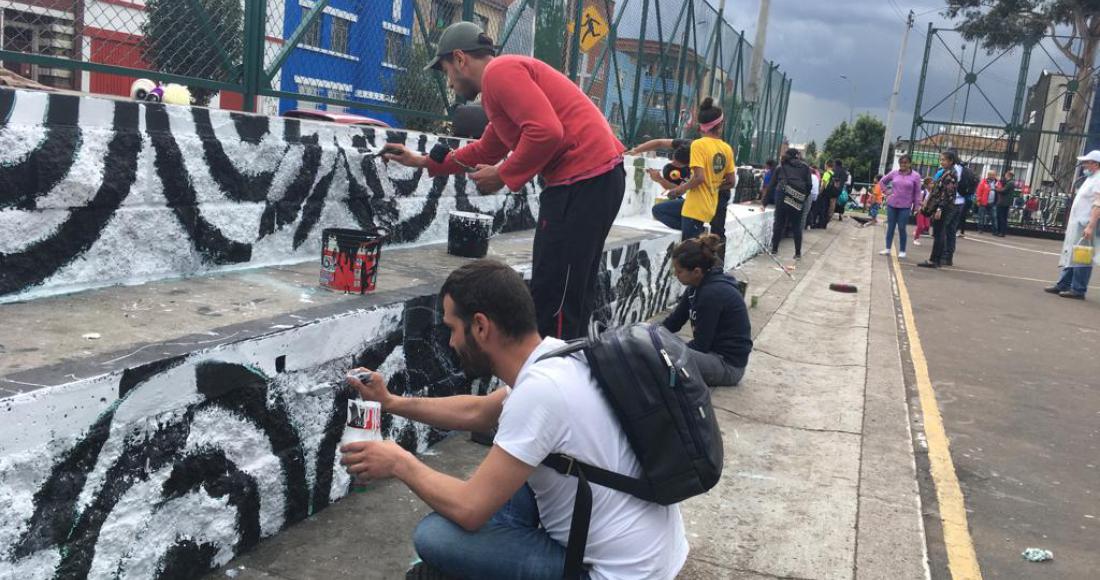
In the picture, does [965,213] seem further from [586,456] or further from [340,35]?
[586,456]

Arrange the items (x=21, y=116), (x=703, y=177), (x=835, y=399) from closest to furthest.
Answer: (x=21, y=116) < (x=835, y=399) < (x=703, y=177)

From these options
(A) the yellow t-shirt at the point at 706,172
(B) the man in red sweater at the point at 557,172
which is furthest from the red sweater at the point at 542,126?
(A) the yellow t-shirt at the point at 706,172

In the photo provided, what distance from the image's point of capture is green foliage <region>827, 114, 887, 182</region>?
62375 millimetres

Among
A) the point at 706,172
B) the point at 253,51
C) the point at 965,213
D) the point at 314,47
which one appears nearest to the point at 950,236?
the point at 965,213

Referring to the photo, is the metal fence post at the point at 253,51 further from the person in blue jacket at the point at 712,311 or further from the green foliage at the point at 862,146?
the green foliage at the point at 862,146

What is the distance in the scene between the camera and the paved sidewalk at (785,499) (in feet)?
10.5

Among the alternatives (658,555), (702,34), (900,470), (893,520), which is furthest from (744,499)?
(702,34)

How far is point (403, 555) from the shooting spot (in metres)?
3.17

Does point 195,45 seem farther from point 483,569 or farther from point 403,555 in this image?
point 483,569

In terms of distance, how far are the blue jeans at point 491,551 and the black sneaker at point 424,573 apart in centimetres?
2

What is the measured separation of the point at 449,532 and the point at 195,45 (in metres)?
2.90

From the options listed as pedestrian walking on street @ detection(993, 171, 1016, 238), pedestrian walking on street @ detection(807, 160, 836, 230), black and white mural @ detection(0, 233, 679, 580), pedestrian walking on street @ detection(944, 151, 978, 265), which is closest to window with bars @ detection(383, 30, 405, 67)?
black and white mural @ detection(0, 233, 679, 580)

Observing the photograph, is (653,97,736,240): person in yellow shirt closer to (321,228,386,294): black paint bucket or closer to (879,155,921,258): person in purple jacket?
(321,228,386,294): black paint bucket

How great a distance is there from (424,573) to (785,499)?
87.0 inches
